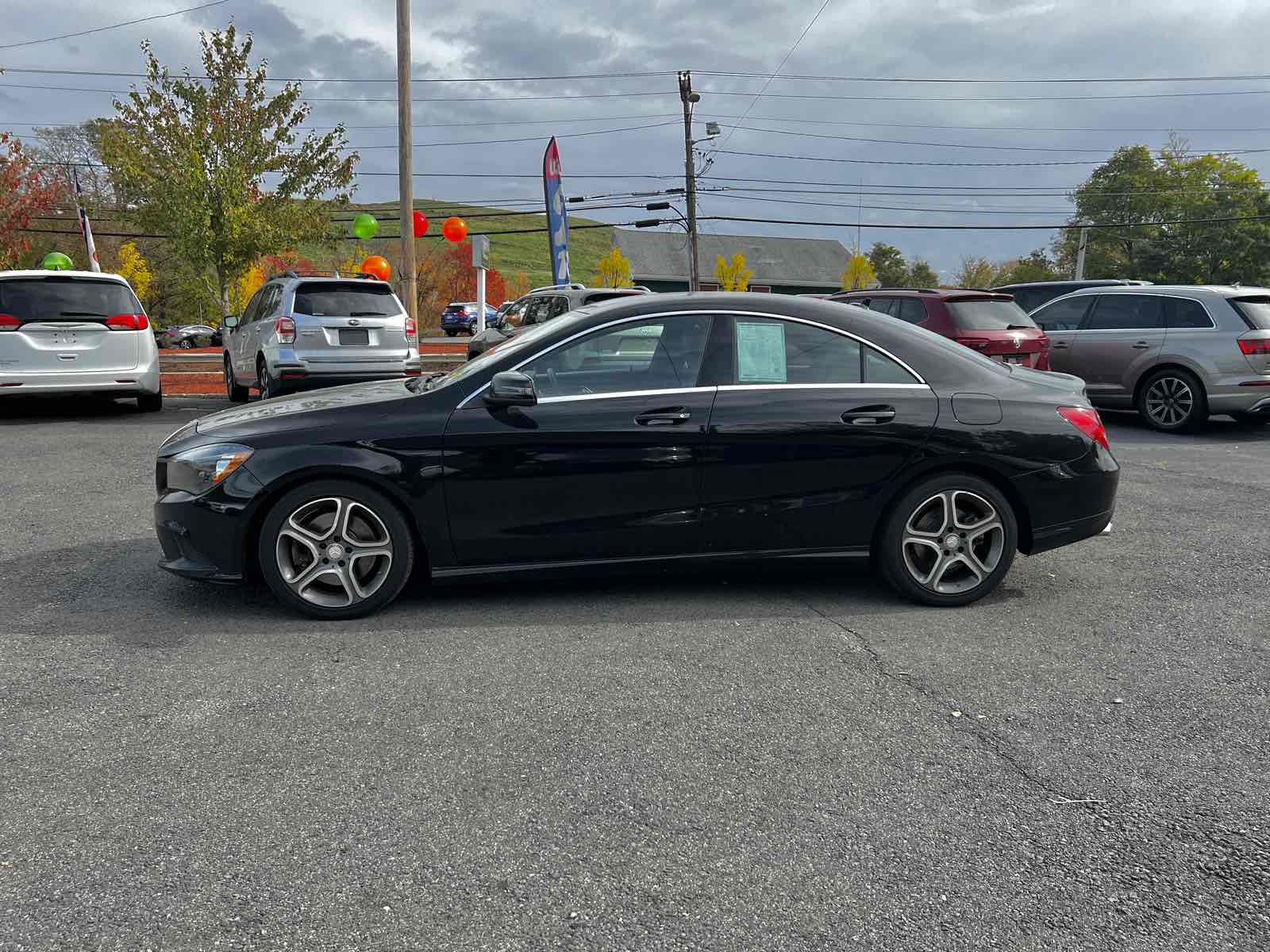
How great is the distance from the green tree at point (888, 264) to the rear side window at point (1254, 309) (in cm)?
8506

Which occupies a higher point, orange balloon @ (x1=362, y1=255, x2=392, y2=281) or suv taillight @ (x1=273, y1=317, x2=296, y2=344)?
orange balloon @ (x1=362, y1=255, x2=392, y2=281)

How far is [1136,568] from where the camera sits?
5852 mm

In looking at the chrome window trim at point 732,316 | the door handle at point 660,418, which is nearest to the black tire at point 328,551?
the chrome window trim at point 732,316

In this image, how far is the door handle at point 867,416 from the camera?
196 inches

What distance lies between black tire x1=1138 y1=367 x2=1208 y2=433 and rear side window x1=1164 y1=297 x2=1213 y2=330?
1.73 ft

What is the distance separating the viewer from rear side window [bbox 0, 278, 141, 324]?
11367 mm

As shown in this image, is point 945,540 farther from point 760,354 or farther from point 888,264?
point 888,264

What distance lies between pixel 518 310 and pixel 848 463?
1159cm

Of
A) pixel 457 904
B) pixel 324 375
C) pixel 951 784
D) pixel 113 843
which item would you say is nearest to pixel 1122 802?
pixel 951 784

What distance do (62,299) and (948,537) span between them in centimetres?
1053

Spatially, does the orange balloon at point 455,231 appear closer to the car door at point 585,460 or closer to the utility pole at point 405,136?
the utility pole at point 405,136

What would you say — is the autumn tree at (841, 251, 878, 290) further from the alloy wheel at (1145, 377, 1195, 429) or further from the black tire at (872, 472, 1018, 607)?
the black tire at (872, 472, 1018, 607)

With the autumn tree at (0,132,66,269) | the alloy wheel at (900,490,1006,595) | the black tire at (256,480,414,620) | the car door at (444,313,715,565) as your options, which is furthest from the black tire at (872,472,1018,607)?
the autumn tree at (0,132,66,269)

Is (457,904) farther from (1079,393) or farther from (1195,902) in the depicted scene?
(1079,393)
